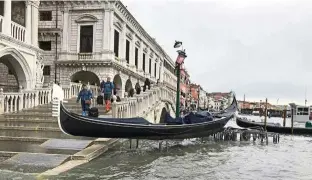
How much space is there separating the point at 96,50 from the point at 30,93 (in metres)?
9.91

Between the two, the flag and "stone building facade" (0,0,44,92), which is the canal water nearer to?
"stone building facade" (0,0,44,92)

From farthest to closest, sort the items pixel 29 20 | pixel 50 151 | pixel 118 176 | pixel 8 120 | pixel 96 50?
pixel 96 50
pixel 29 20
pixel 8 120
pixel 50 151
pixel 118 176

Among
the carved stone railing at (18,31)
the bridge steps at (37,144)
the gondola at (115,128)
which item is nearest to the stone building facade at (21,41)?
the carved stone railing at (18,31)

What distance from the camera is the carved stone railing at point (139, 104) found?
526 inches

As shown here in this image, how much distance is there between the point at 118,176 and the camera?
7.99 metres

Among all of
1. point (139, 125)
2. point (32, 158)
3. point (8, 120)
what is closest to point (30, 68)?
point (8, 120)

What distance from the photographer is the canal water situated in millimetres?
8188

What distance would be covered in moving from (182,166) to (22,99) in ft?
24.1

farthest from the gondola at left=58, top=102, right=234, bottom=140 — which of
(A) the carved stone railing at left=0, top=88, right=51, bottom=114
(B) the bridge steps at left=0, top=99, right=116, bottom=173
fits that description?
(A) the carved stone railing at left=0, top=88, right=51, bottom=114

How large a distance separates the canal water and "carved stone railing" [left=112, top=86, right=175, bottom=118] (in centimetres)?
121

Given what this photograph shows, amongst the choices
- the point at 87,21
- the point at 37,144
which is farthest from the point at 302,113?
the point at 37,144

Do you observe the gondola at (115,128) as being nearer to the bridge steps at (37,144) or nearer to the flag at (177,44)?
the bridge steps at (37,144)

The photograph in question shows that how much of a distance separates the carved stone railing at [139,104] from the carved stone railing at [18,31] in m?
5.45

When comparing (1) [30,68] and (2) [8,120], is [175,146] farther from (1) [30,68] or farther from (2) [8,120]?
(1) [30,68]
